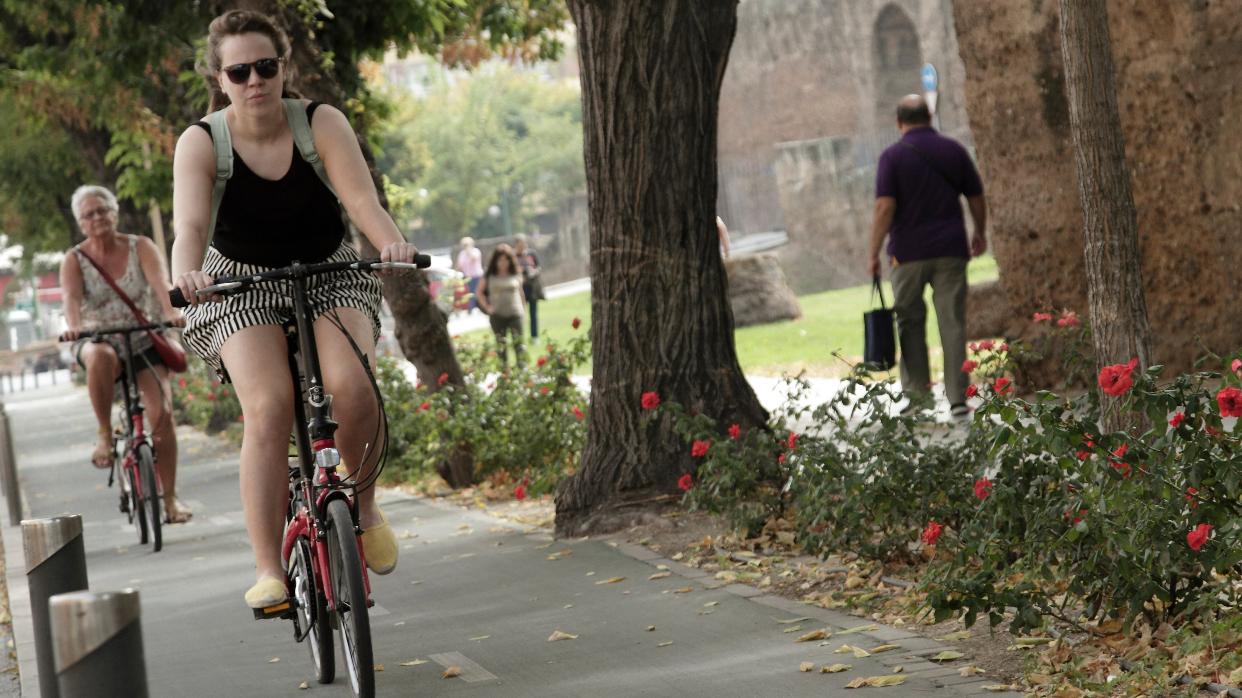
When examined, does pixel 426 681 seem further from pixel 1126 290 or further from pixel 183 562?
pixel 183 562

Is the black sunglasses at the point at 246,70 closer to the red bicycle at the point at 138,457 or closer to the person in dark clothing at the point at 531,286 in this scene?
the red bicycle at the point at 138,457

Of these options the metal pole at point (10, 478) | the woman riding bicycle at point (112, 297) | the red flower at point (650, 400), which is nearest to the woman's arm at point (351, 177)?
the red flower at point (650, 400)

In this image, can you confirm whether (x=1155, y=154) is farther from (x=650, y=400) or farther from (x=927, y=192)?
(x=650, y=400)

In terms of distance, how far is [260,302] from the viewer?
5609 millimetres

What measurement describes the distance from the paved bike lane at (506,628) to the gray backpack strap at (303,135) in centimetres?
169

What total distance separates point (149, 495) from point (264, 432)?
5313 mm

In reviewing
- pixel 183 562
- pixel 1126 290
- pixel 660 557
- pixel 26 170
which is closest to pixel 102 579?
pixel 183 562

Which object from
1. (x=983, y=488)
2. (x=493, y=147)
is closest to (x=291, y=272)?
(x=983, y=488)

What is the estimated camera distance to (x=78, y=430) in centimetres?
2656

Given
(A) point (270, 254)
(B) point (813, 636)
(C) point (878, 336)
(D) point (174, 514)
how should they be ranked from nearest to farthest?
(A) point (270, 254), (B) point (813, 636), (C) point (878, 336), (D) point (174, 514)

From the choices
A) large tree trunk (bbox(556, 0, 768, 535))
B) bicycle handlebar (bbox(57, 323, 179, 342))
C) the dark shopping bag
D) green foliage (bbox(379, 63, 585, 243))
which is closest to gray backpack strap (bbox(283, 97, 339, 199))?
large tree trunk (bbox(556, 0, 768, 535))

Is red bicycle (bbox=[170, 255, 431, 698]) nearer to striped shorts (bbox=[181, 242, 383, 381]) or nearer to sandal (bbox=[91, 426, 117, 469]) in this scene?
striped shorts (bbox=[181, 242, 383, 381])

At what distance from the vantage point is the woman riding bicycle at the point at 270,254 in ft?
17.9

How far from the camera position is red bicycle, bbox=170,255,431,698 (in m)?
5.07
